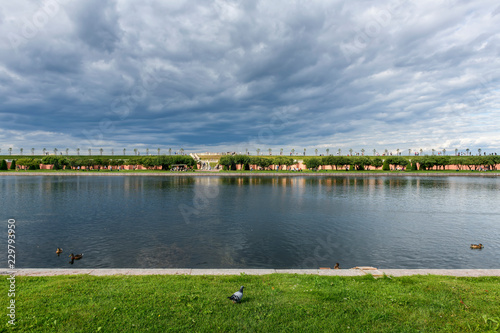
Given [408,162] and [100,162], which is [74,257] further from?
[408,162]

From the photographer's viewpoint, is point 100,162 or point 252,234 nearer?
point 252,234

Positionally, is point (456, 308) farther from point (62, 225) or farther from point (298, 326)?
point (62, 225)

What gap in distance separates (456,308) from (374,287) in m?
2.58

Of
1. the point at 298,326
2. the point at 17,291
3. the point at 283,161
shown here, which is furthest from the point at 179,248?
the point at 283,161

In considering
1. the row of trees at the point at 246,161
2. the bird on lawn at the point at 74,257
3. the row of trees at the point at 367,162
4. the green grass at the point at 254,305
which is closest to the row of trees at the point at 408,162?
the row of trees at the point at 367,162

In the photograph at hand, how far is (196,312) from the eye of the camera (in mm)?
8711

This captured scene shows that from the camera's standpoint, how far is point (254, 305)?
923cm

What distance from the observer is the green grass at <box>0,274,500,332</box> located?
319 inches

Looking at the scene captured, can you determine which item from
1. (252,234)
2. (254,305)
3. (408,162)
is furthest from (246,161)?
(254,305)

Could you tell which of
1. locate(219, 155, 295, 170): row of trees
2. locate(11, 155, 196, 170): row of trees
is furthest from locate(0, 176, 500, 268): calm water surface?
→ locate(11, 155, 196, 170): row of trees

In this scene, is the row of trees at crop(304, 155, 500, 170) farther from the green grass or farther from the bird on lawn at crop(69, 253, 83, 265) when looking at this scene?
the green grass

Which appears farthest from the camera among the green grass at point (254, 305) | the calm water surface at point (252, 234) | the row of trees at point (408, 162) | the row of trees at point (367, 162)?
the row of trees at point (367, 162)

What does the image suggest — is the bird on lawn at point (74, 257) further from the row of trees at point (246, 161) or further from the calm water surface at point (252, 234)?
the row of trees at point (246, 161)

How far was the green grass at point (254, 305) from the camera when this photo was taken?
8102mm
